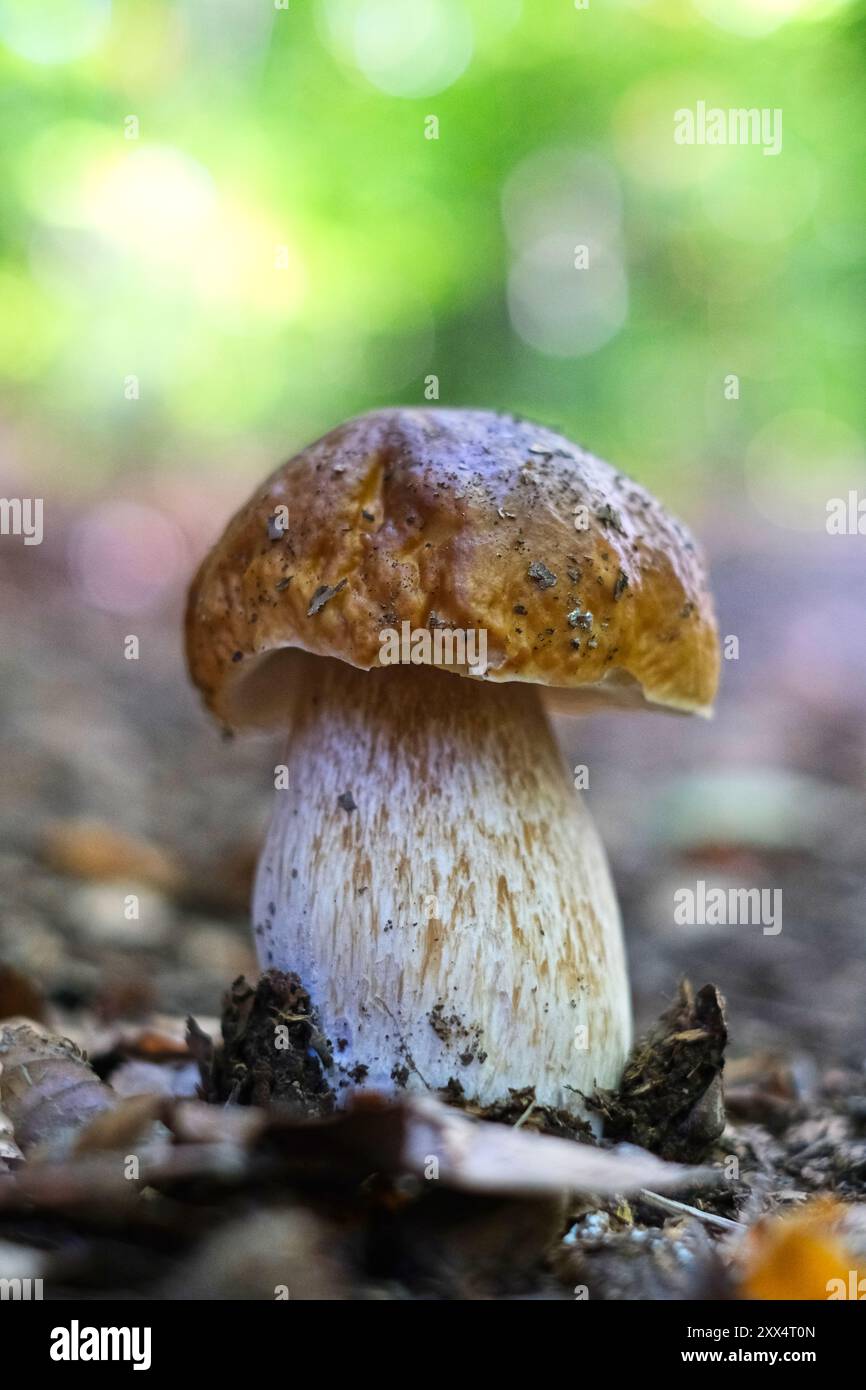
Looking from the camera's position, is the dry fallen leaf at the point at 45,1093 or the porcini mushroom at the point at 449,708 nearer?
the dry fallen leaf at the point at 45,1093

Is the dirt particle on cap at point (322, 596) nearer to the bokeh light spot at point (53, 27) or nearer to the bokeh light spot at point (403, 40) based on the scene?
the bokeh light spot at point (53, 27)

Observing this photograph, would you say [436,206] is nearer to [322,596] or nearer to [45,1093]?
[322,596]

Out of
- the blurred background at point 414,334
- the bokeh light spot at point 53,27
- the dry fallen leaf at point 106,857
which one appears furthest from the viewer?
the bokeh light spot at point 53,27

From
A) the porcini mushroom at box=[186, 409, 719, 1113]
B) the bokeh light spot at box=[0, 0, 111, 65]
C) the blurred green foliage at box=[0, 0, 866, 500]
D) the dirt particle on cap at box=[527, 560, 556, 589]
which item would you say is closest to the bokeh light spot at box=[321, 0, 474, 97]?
the blurred green foliage at box=[0, 0, 866, 500]

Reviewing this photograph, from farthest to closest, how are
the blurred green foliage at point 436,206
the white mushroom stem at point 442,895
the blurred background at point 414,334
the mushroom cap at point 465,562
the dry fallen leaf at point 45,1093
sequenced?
the blurred green foliage at point 436,206
the blurred background at point 414,334
the white mushroom stem at point 442,895
the mushroom cap at point 465,562
the dry fallen leaf at point 45,1093

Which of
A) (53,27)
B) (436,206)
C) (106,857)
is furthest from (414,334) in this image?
(106,857)

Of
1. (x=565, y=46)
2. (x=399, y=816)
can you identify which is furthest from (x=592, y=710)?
(x=565, y=46)

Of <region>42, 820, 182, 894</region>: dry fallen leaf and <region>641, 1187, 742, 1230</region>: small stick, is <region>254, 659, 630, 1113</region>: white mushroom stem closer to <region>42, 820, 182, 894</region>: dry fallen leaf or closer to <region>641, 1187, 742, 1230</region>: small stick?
<region>641, 1187, 742, 1230</region>: small stick

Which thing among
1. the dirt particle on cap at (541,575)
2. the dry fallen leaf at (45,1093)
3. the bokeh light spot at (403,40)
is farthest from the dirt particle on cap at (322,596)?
the bokeh light spot at (403,40)
